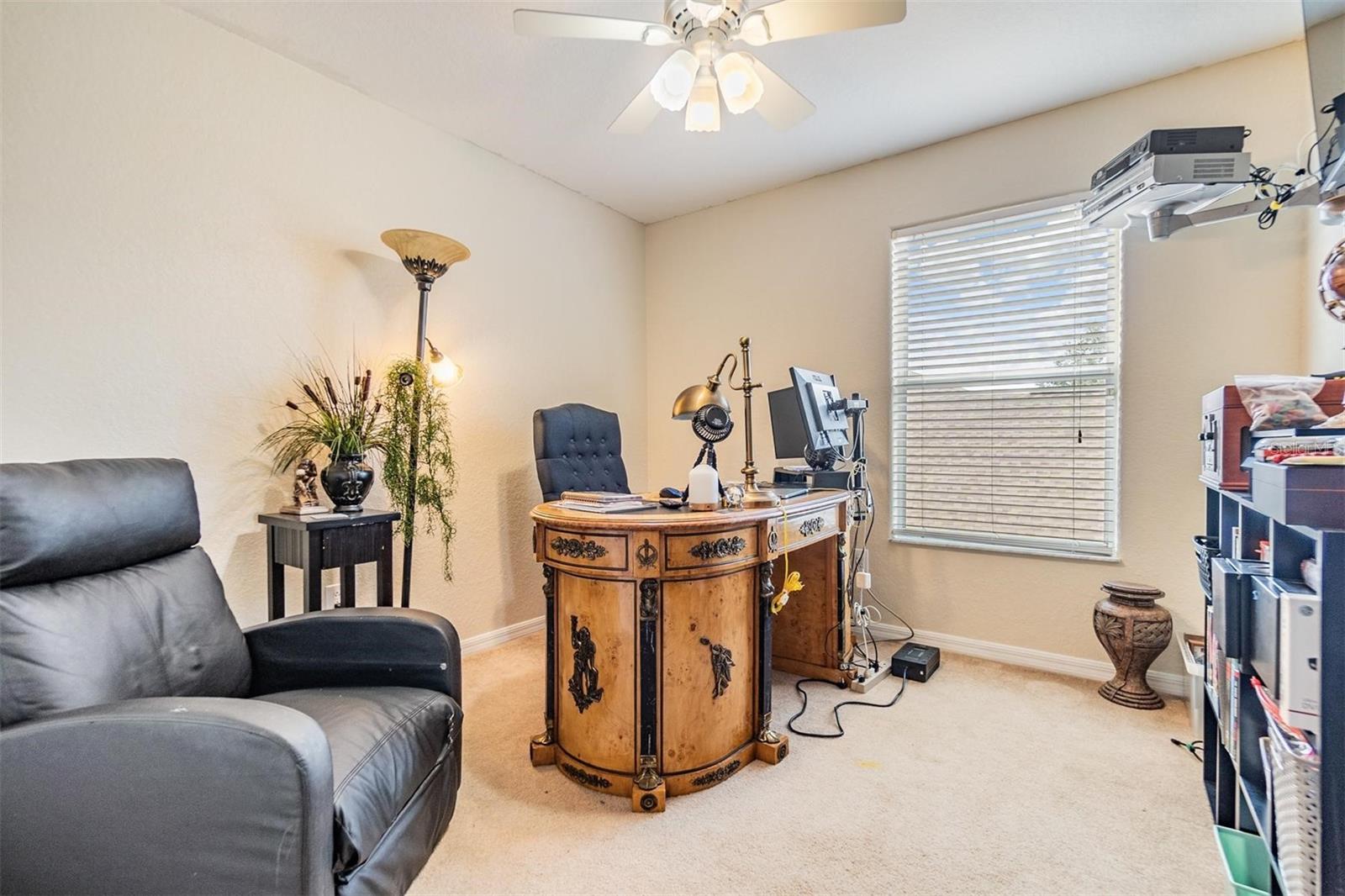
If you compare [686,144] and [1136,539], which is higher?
[686,144]

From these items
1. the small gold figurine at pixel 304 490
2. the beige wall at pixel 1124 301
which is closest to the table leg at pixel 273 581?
the small gold figurine at pixel 304 490

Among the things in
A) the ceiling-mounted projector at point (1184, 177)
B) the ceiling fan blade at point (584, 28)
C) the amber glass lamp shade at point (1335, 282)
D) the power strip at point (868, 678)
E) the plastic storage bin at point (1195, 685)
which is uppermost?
the ceiling fan blade at point (584, 28)

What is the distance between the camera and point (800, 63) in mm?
2391

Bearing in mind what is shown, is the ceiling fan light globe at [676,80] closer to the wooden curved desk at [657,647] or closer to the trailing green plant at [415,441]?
the wooden curved desk at [657,647]

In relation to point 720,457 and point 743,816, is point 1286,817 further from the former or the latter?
point 720,457

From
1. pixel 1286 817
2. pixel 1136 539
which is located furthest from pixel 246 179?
pixel 1136 539

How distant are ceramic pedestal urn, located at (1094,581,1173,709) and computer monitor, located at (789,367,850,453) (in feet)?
→ 4.29

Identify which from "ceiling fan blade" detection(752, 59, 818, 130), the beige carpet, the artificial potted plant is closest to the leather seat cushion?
the beige carpet

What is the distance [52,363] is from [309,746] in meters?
1.83

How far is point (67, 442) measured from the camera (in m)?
1.85

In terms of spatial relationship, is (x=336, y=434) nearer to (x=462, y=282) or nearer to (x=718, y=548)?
(x=462, y=282)

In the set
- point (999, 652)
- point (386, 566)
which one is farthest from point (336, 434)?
point (999, 652)

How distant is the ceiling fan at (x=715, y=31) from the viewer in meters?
1.61

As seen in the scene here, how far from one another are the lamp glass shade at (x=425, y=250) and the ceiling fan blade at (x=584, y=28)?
1.03 meters
